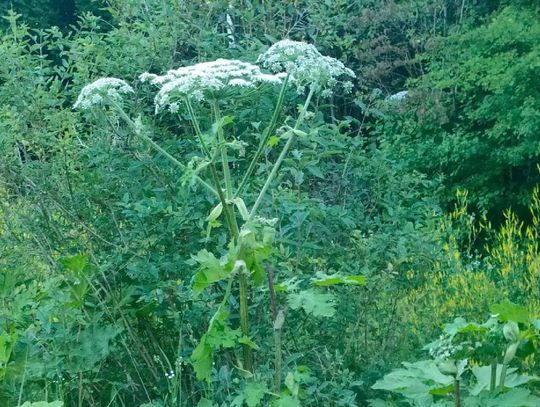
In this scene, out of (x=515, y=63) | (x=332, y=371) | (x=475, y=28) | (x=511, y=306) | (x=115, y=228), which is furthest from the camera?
(x=475, y=28)

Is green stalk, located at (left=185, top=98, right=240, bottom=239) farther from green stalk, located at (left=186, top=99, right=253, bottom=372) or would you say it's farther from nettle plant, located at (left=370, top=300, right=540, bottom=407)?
nettle plant, located at (left=370, top=300, right=540, bottom=407)

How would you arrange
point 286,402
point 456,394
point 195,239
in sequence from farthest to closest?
1. point 195,239
2. point 286,402
3. point 456,394

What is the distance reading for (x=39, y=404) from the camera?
3189 millimetres

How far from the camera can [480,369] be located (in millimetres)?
3250

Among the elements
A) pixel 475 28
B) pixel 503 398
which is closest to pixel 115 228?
pixel 503 398

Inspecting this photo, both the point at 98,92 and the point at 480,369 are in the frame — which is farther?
the point at 98,92

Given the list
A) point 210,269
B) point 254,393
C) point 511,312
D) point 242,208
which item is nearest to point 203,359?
point 254,393

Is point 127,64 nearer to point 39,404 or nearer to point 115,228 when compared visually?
point 115,228

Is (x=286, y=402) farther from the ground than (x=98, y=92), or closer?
closer

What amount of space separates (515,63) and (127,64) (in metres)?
7.47

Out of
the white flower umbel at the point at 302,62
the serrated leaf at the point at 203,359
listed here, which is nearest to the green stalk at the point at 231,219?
Answer: the serrated leaf at the point at 203,359

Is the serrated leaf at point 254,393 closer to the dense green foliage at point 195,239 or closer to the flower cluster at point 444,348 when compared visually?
the dense green foliage at point 195,239

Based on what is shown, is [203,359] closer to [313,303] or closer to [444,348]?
[313,303]

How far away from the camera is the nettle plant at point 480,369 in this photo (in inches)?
114
